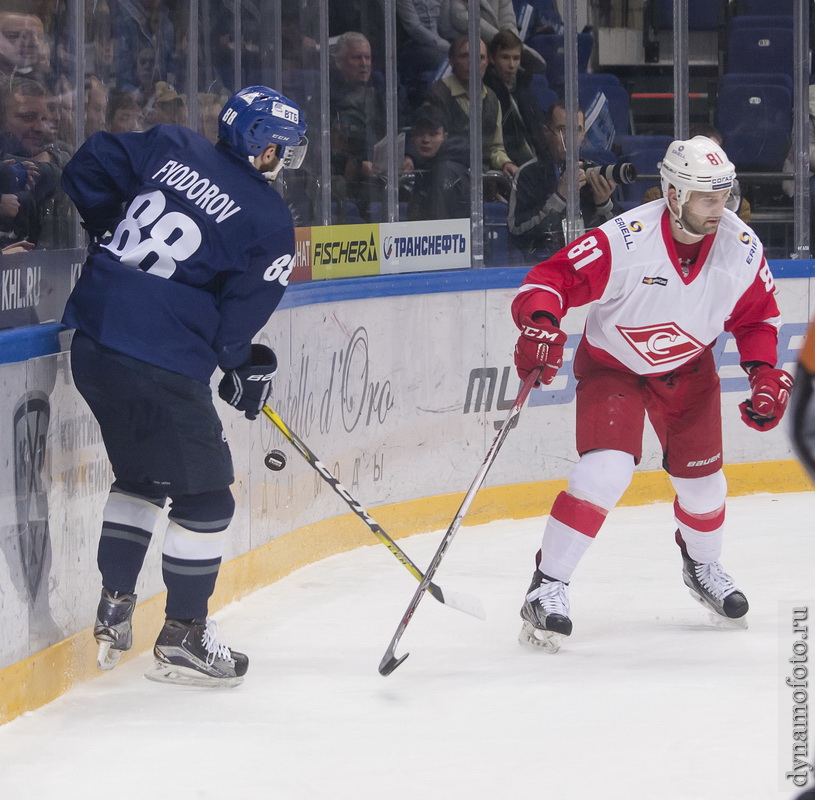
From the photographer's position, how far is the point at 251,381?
291 cm

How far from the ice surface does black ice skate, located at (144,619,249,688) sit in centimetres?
4

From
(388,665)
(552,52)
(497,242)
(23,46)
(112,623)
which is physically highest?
(552,52)

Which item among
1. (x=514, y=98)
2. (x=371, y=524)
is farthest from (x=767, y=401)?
(x=514, y=98)

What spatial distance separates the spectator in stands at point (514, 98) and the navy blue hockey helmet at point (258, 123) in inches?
94.1

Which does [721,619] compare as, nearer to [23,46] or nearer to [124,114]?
[124,114]

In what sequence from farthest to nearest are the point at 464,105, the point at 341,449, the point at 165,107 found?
the point at 464,105
the point at 341,449
the point at 165,107

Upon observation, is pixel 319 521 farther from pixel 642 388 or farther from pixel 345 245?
pixel 642 388

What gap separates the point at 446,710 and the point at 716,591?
1010 mm

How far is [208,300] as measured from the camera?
279 centimetres

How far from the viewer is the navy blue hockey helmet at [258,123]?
9.27ft

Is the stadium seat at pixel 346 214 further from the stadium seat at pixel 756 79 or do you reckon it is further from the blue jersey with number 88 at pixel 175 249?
the stadium seat at pixel 756 79

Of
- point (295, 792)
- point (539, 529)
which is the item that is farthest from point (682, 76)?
point (295, 792)

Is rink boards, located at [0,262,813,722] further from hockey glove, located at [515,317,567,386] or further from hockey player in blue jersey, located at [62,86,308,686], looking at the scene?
hockey glove, located at [515,317,567,386]

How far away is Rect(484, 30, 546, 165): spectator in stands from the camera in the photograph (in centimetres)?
515
